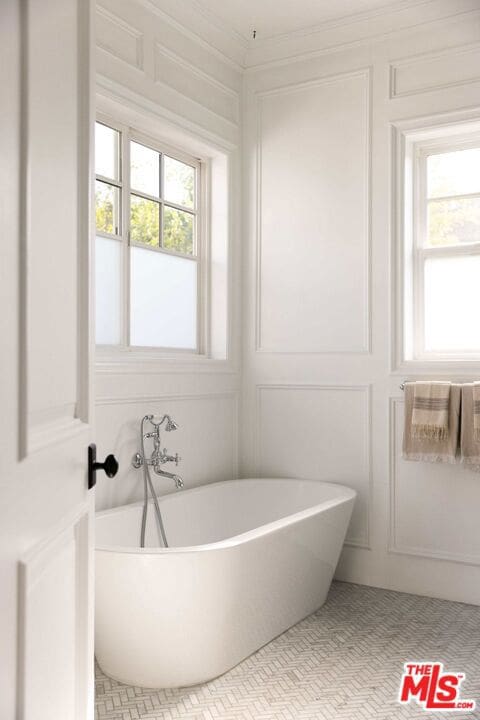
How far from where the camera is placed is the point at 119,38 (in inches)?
119

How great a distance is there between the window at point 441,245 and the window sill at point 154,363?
3.28 ft

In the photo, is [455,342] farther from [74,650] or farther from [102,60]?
[74,650]

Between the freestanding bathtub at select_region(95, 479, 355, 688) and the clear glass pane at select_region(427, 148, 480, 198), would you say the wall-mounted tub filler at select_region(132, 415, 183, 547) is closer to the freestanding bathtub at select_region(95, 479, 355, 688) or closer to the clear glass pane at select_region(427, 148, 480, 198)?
the freestanding bathtub at select_region(95, 479, 355, 688)

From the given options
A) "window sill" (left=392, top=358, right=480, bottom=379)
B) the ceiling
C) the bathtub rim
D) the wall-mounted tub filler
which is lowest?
the bathtub rim

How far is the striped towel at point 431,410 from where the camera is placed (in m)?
3.14

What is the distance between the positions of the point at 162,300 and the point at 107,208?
57cm

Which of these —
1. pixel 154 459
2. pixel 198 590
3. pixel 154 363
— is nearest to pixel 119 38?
A: pixel 154 363

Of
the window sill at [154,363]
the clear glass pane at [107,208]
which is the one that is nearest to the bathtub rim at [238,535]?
the window sill at [154,363]

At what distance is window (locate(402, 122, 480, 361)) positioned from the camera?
3.39m

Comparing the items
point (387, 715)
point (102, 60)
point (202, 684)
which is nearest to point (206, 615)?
point (202, 684)

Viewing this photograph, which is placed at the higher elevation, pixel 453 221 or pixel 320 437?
pixel 453 221

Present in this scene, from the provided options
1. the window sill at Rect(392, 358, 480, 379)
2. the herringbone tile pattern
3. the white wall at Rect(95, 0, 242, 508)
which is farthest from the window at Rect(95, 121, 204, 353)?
the herringbone tile pattern

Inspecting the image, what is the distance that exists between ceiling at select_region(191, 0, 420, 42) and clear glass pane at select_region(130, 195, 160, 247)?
1.01m

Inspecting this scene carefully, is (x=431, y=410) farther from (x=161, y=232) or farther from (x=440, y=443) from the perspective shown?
(x=161, y=232)
